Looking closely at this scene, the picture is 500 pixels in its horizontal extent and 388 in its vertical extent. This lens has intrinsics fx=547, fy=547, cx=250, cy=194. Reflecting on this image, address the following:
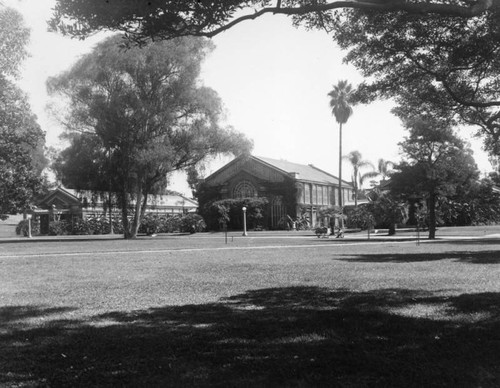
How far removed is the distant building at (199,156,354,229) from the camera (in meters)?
65.9

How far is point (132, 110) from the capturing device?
39.1m

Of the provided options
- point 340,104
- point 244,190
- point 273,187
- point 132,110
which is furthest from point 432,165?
point 244,190

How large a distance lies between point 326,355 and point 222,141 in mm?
37463

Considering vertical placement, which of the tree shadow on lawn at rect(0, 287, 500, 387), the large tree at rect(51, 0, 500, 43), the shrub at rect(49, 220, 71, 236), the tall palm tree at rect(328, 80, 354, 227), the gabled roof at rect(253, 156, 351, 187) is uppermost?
the tall palm tree at rect(328, 80, 354, 227)

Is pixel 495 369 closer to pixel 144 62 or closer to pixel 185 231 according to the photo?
pixel 144 62

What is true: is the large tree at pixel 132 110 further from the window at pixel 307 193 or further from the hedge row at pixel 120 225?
the window at pixel 307 193

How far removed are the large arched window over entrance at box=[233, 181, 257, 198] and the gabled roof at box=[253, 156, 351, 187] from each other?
3.52 meters

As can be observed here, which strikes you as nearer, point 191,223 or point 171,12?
point 171,12

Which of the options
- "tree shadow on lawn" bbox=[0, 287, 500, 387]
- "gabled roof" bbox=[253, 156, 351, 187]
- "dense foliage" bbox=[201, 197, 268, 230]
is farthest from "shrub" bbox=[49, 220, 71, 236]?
"tree shadow on lawn" bbox=[0, 287, 500, 387]

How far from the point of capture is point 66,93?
4019 centimetres

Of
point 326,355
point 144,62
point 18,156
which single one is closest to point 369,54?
point 326,355

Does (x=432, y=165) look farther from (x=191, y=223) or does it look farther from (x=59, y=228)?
(x=59, y=228)

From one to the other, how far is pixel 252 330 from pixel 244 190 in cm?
6206

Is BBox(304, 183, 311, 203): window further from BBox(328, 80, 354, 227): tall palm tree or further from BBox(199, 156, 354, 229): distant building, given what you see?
BBox(328, 80, 354, 227): tall palm tree
